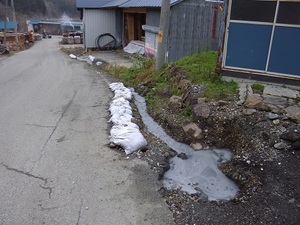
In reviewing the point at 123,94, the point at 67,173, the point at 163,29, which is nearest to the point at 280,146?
the point at 67,173

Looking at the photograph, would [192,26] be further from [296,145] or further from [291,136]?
[296,145]

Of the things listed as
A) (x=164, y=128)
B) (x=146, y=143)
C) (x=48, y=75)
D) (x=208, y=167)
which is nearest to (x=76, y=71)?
(x=48, y=75)

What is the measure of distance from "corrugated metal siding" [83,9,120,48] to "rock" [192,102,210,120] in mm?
15299

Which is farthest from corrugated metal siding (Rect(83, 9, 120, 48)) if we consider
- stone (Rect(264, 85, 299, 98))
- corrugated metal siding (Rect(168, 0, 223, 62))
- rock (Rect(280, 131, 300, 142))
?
rock (Rect(280, 131, 300, 142))

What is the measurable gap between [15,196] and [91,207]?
1102 millimetres

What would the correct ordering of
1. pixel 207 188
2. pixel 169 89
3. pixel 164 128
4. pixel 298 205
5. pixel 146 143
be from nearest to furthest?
pixel 298 205 < pixel 207 188 < pixel 146 143 < pixel 164 128 < pixel 169 89

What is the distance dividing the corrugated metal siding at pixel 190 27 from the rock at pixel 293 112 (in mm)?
6112

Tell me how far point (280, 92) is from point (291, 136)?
6.84 ft

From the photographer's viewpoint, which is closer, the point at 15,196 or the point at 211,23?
the point at 15,196

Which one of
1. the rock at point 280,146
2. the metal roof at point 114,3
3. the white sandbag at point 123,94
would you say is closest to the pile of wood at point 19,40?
the metal roof at point 114,3

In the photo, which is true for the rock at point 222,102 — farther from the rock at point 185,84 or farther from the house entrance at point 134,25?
the house entrance at point 134,25

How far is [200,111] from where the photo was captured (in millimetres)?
6098

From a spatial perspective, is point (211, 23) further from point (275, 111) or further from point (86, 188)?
point (86, 188)

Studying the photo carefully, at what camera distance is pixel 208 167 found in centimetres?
484
